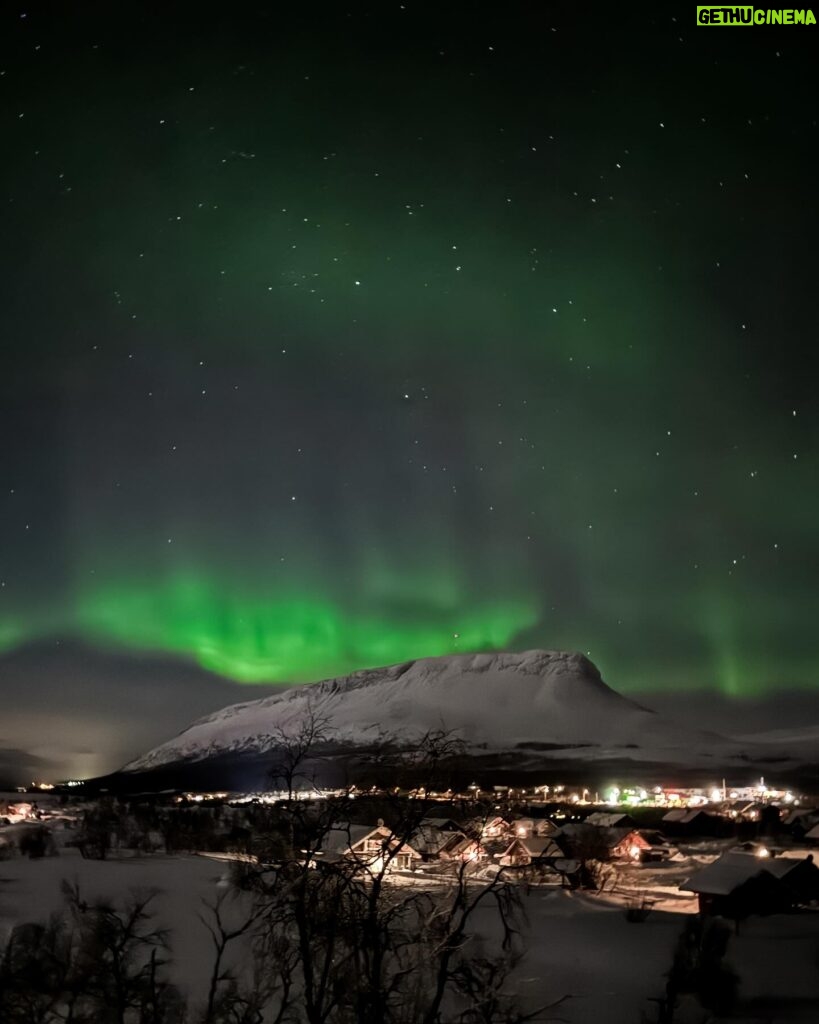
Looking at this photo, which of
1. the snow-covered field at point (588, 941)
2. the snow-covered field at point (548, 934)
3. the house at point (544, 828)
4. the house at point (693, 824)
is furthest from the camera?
the house at point (693, 824)

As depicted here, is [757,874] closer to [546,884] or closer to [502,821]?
[546,884]

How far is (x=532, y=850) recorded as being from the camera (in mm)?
75438

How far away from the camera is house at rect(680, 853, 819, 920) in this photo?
47.5m

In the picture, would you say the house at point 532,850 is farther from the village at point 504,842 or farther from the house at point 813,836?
the house at point 813,836

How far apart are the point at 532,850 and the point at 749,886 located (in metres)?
29.3

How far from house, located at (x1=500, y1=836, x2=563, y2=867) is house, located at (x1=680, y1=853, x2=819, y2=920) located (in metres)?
20.2

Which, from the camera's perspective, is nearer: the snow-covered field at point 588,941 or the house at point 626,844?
the snow-covered field at point 588,941

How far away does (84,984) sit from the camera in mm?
20672

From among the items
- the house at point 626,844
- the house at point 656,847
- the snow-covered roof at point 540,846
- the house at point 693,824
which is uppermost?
the snow-covered roof at point 540,846

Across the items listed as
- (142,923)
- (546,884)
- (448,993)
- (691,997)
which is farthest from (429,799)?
(546,884)

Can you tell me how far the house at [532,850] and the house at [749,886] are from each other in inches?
795

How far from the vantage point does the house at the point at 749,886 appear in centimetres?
4753

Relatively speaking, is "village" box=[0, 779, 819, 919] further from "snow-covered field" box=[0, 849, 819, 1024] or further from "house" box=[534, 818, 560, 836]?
"snow-covered field" box=[0, 849, 819, 1024]

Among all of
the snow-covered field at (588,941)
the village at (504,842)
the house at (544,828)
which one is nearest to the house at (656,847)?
the village at (504,842)
